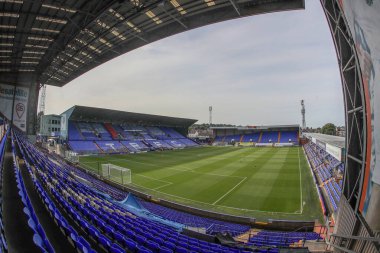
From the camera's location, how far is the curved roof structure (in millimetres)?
11789

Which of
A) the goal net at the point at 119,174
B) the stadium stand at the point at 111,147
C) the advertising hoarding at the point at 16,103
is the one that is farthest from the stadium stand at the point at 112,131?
the goal net at the point at 119,174

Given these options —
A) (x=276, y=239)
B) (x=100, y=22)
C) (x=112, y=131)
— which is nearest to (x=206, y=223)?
(x=276, y=239)

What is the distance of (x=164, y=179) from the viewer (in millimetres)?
22031

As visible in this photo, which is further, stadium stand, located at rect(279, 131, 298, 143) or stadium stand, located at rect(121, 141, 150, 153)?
stadium stand, located at rect(279, 131, 298, 143)

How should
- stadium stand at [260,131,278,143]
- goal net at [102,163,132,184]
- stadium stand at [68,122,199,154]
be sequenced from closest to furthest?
goal net at [102,163,132,184]
stadium stand at [68,122,199,154]
stadium stand at [260,131,278,143]

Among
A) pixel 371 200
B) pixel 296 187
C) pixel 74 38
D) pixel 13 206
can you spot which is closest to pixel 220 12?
pixel 74 38

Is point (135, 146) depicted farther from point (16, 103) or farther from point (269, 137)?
point (269, 137)

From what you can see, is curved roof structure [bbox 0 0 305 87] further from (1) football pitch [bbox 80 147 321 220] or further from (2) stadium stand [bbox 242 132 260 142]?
(2) stadium stand [bbox 242 132 260 142]

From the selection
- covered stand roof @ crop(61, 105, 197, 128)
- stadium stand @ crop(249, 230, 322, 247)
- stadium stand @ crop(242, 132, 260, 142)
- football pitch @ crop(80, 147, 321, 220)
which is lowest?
football pitch @ crop(80, 147, 321, 220)

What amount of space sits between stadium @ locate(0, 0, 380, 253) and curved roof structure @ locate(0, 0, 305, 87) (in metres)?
0.08

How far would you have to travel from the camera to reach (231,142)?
222 ft

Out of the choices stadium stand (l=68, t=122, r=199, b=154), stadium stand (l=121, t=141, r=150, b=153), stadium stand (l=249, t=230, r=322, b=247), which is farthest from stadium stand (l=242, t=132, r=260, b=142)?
stadium stand (l=249, t=230, r=322, b=247)

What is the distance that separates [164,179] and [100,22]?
14905 millimetres

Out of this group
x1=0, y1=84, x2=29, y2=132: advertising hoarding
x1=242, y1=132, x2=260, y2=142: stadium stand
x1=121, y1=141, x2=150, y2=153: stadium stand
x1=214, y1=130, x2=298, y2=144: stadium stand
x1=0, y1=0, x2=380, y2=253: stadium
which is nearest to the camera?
x1=0, y1=0, x2=380, y2=253: stadium
